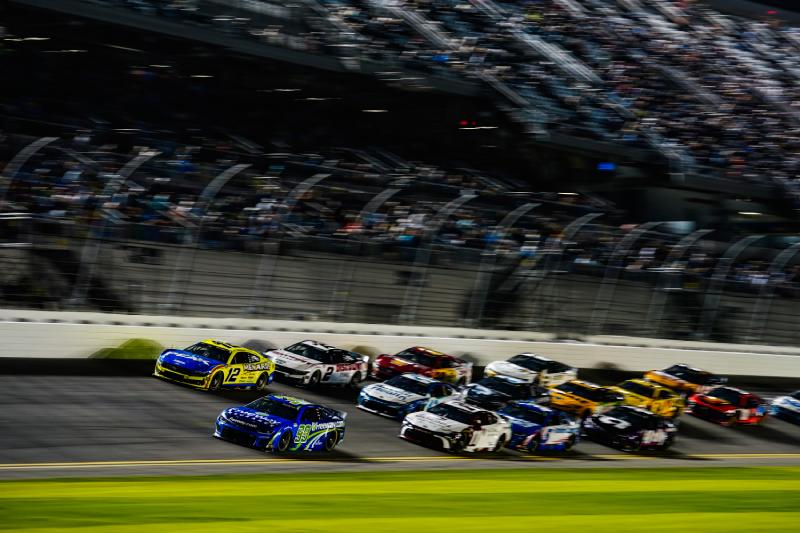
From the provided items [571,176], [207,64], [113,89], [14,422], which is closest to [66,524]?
[14,422]

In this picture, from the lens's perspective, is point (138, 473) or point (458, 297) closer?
point (138, 473)

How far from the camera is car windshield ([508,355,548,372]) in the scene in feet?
91.5

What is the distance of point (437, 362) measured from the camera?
2631 cm

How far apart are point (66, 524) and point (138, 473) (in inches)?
264

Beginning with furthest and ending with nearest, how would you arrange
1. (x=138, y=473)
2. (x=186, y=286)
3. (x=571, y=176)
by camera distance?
(x=571, y=176) → (x=186, y=286) → (x=138, y=473)

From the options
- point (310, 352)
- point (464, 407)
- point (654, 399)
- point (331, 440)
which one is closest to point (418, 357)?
point (310, 352)

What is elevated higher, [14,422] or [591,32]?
[591,32]

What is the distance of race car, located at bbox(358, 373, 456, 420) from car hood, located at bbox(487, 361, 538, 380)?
4364mm

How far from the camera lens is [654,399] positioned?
87.5ft

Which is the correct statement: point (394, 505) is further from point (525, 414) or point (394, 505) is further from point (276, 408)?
point (525, 414)

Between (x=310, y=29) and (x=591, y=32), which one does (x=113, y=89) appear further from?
(x=591, y=32)

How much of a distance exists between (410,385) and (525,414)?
2555 mm

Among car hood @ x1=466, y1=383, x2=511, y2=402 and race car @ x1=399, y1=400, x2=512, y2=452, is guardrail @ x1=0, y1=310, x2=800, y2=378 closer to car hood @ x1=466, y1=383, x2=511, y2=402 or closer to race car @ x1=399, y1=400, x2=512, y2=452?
car hood @ x1=466, y1=383, x2=511, y2=402

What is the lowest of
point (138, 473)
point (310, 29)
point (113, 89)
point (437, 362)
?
point (437, 362)
